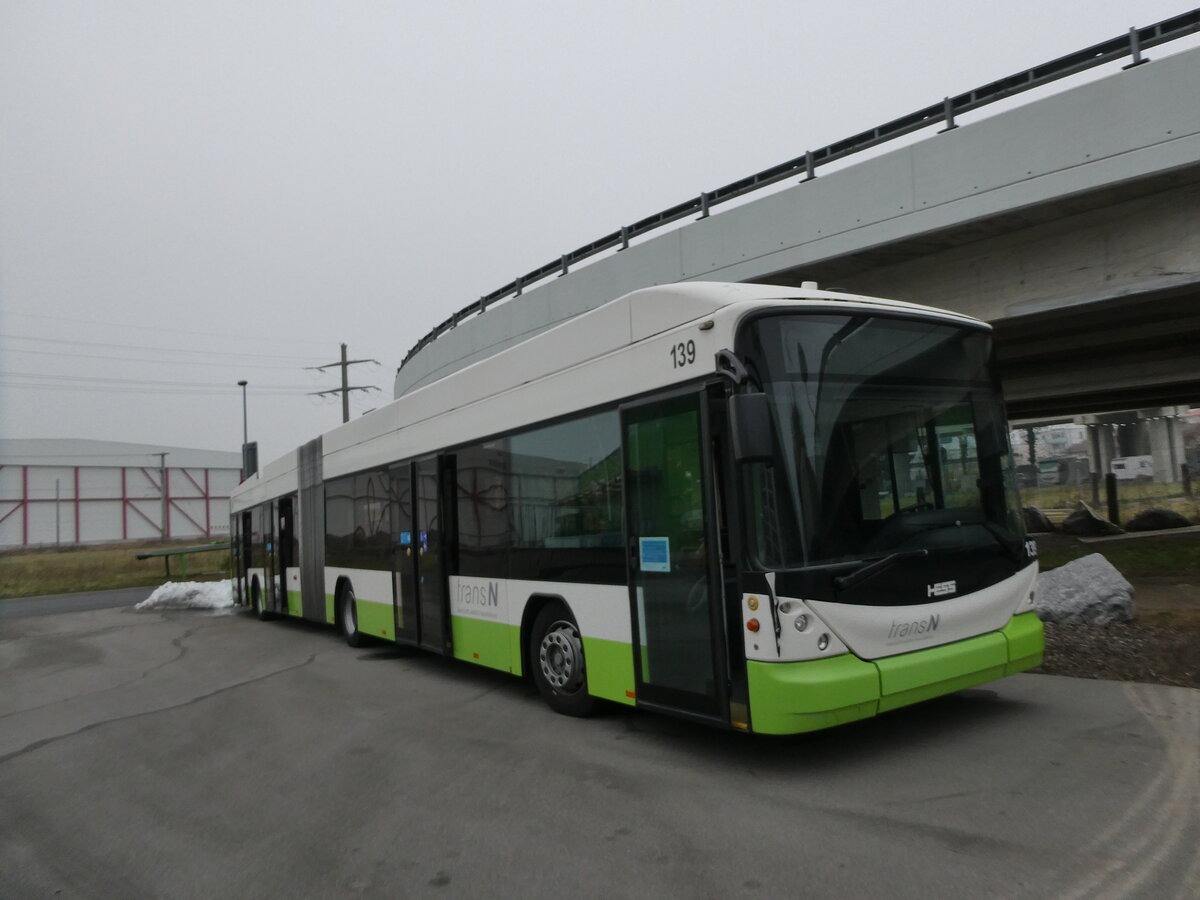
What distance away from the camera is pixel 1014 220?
10828 mm

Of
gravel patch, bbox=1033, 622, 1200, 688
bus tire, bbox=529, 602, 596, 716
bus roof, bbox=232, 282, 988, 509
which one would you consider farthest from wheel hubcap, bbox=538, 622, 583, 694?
gravel patch, bbox=1033, 622, 1200, 688

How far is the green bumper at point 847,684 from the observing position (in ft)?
16.2

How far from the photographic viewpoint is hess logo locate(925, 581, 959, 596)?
5.47 meters

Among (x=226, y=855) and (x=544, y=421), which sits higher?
(x=544, y=421)

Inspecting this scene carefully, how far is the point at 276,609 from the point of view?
1711cm

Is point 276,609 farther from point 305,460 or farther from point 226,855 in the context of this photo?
point 226,855

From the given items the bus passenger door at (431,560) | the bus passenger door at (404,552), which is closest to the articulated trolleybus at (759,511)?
the bus passenger door at (431,560)

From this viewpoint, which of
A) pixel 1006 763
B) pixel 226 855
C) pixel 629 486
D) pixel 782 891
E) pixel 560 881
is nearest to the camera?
pixel 782 891

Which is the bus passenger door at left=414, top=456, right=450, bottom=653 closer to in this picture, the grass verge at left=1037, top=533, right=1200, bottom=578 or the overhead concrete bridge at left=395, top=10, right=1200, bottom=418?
the overhead concrete bridge at left=395, top=10, right=1200, bottom=418

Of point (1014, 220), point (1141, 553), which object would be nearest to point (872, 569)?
point (1014, 220)

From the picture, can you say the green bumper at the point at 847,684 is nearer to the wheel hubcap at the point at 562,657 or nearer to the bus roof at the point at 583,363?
the bus roof at the point at 583,363

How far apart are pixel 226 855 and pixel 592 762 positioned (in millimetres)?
2293

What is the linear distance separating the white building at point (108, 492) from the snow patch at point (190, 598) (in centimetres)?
4705

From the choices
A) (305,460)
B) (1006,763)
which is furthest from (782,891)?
(305,460)
